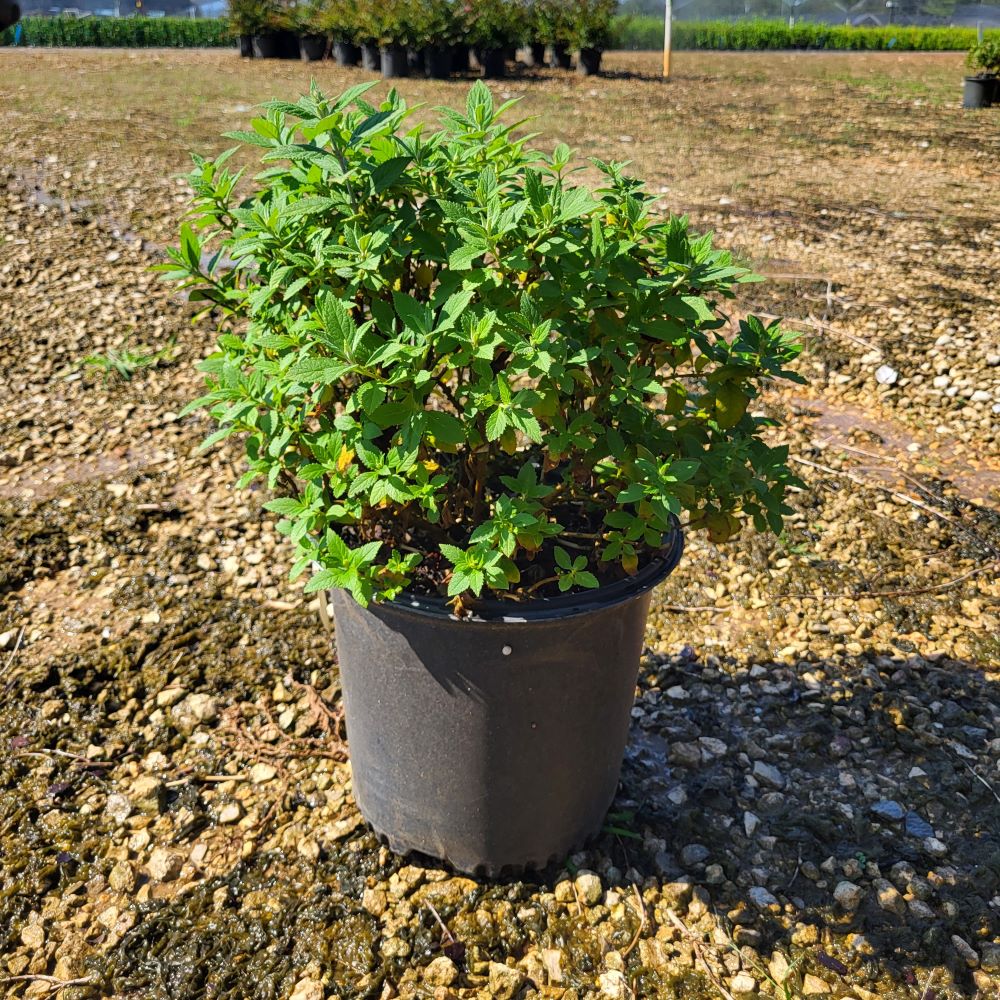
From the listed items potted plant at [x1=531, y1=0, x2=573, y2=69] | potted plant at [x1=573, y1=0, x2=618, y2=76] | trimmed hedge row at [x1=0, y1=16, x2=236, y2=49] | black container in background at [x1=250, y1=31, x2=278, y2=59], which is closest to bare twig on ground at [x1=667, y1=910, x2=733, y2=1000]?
potted plant at [x1=573, y1=0, x2=618, y2=76]

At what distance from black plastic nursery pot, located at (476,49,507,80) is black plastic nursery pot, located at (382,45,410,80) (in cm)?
110

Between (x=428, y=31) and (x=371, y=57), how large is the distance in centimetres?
135

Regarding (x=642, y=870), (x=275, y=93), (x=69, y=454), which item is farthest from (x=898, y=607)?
(x=275, y=93)

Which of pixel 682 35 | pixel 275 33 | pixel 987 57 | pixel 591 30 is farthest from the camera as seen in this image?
pixel 682 35

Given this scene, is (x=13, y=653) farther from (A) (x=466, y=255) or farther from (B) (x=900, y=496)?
(B) (x=900, y=496)

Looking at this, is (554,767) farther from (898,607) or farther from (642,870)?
(898,607)

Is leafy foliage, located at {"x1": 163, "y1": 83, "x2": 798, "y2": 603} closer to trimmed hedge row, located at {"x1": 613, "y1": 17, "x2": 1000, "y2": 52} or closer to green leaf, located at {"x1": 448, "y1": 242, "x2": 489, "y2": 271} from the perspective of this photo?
green leaf, located at {"x1": 448, "y1": 242, "x2": 489, "y2": 271}

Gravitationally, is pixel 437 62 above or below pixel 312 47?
below

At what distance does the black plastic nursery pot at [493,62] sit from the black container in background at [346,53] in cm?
196

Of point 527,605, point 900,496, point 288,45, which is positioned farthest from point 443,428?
point 288,45

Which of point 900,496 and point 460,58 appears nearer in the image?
point 900,496

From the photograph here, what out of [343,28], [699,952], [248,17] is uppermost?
[248,17]

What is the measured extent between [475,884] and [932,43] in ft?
80.5

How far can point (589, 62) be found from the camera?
13.6 meters
